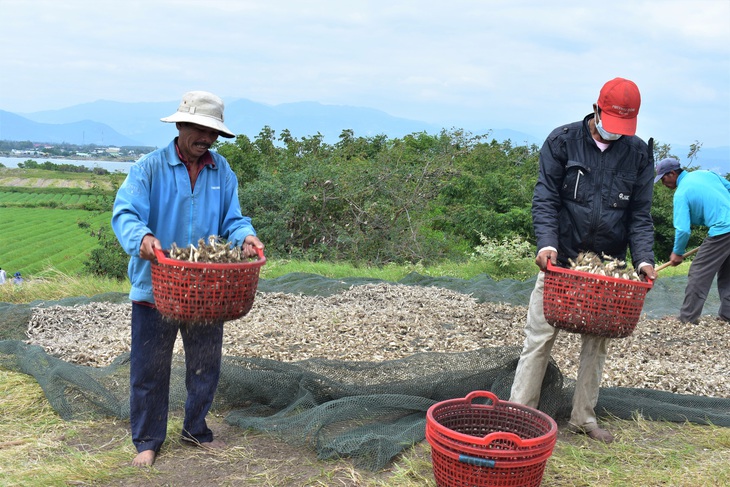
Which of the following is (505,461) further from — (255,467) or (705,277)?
A: (705,277)

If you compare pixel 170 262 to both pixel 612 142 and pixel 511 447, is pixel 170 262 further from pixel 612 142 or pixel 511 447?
pixel 612 142

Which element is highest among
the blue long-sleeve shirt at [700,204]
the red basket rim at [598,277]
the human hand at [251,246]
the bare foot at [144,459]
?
the blue long-sleeve shirt at [700,204]

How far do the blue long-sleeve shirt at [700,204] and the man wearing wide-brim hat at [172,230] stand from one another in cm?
446

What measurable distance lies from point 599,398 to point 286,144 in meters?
12.1

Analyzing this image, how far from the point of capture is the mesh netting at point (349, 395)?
10.8 ft

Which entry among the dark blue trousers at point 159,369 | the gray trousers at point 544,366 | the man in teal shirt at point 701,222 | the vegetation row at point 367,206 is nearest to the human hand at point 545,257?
the gray trousers at point 544,366

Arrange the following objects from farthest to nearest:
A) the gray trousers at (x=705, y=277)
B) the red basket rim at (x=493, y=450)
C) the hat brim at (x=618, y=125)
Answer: the gray trousers at (x=705, y=277)
the hat brim at (x=618, y=125)
the red basket rim at (x=493, y=450)

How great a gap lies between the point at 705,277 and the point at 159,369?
518cm

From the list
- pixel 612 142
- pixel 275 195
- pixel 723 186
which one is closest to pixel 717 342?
pixel 723 186

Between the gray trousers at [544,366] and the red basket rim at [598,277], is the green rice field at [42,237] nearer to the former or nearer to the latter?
the gray trousers at [544,366]

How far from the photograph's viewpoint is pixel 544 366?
10.9 feet

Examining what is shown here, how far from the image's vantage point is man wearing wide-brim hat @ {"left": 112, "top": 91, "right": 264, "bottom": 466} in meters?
2.78

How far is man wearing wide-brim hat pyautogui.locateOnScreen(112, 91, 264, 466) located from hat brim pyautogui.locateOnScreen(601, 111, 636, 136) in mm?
1618

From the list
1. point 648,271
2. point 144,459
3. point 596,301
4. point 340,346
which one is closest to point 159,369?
point 144,459
